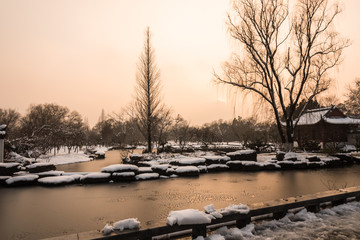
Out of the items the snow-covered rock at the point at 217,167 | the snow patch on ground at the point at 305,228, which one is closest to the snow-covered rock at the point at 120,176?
the snow-covered rock at the point at 217,167

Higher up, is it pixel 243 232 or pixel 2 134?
pixel 2 134

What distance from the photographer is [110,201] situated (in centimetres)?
804

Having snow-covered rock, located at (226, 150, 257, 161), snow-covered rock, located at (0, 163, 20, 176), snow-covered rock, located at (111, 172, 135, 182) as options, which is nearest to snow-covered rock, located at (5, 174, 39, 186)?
snow-covered rock, located at (0, 163, 20, 176)

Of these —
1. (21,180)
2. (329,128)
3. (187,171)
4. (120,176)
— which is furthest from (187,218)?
(329,128)

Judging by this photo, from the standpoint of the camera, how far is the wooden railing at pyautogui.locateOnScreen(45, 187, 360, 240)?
3.75 metres

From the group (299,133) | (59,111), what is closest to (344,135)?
(299,133)

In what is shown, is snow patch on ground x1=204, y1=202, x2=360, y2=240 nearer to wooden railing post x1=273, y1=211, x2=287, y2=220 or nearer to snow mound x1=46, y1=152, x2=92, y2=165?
wooden railing post x1=273, y1=211, x2=287, y2=220

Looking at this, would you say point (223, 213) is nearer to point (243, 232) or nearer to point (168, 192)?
point (243, 232)

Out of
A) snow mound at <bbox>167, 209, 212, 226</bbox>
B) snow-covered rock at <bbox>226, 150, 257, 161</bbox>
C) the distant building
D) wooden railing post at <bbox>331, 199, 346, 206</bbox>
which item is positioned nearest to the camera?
snow mound at <bbox>167, 209, 212, 226</bbox>

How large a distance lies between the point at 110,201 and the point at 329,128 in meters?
33.1

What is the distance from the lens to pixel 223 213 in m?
4.64

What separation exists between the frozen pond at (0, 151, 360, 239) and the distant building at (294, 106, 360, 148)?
24230 mm

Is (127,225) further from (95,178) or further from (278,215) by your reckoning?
(95,178)

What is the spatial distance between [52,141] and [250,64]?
22045mm
